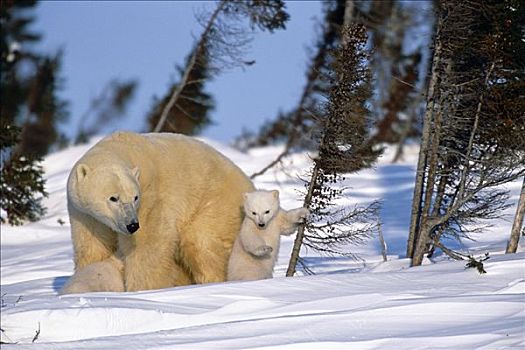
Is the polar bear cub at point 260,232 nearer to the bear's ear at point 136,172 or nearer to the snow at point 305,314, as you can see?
the bear's ear at point 136,172

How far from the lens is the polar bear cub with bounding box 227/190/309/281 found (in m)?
8.48

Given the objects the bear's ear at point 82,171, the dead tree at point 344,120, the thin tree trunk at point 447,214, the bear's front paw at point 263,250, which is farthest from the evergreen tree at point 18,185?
the thin tree trunk at point 447,214

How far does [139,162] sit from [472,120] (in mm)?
3376

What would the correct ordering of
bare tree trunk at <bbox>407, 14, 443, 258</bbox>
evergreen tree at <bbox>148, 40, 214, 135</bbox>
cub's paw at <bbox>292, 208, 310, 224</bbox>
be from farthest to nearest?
1. evergreen tree at <bbox>148, 40, 214, 135</bbox>
2. bare tree trunk at <bbox>407, 14, 443, 258</bbox>
3. cub's paw at <bbox>292, 208, 310, 224</bbox>

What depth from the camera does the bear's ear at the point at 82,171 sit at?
8203 mm

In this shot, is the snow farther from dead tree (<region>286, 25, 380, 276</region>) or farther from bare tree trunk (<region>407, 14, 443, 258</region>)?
bare tree trunk (<region>407, 14, 443, 258</region>)

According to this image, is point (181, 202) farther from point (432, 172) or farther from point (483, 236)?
point (483, 236)

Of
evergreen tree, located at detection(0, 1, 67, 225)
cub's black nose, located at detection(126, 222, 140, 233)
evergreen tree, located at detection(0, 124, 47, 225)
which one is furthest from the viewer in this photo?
evergreen tree, located at detection(0, 1, 67, 225)

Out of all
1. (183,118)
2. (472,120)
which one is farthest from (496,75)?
(183,118)

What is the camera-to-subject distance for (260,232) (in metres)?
8.66

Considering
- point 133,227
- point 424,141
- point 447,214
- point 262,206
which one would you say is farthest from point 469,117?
point 133,227

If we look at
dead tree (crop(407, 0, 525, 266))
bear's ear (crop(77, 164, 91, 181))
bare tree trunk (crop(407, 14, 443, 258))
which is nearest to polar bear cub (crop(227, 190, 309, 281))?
dead tree (crop(407, 0, 525, 266))

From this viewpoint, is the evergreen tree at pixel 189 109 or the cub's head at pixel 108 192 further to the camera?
the evergreen tree at pixel 189 109

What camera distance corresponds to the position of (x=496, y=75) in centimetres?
905
